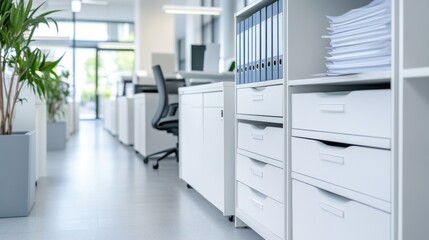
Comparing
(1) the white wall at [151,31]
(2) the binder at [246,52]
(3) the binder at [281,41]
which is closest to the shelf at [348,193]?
(3) the binder at [281,41]

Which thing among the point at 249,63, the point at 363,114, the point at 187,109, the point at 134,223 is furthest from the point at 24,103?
the point at 363,114

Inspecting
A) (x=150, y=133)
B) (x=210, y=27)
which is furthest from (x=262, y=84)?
(x=210, y=27)

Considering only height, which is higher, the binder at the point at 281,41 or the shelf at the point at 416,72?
the binder at the point at 281,41

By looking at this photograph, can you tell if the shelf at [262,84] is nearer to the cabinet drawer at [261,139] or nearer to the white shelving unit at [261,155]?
the white shelving unit at [261,155]

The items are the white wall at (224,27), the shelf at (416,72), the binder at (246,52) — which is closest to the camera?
the shelf at (416,72)

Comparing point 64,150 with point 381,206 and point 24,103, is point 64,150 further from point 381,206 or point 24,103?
point 381,206

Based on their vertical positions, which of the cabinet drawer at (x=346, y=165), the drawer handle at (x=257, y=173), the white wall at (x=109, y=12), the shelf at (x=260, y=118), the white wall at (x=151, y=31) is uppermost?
the white wall at (x=109, y=12)

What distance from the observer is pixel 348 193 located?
1.45 metres

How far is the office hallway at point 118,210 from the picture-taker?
8.09ft

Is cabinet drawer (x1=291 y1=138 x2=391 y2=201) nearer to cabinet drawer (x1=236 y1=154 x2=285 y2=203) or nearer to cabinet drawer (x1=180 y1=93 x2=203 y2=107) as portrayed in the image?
cabinet drawer (x1=236 y1=154 x2=285 y2=203)

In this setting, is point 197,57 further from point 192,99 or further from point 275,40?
point 275,40

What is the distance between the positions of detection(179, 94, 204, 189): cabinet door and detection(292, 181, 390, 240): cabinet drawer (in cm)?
141

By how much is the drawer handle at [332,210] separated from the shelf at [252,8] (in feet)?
3.14

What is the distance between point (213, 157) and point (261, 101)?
79 centimetres
